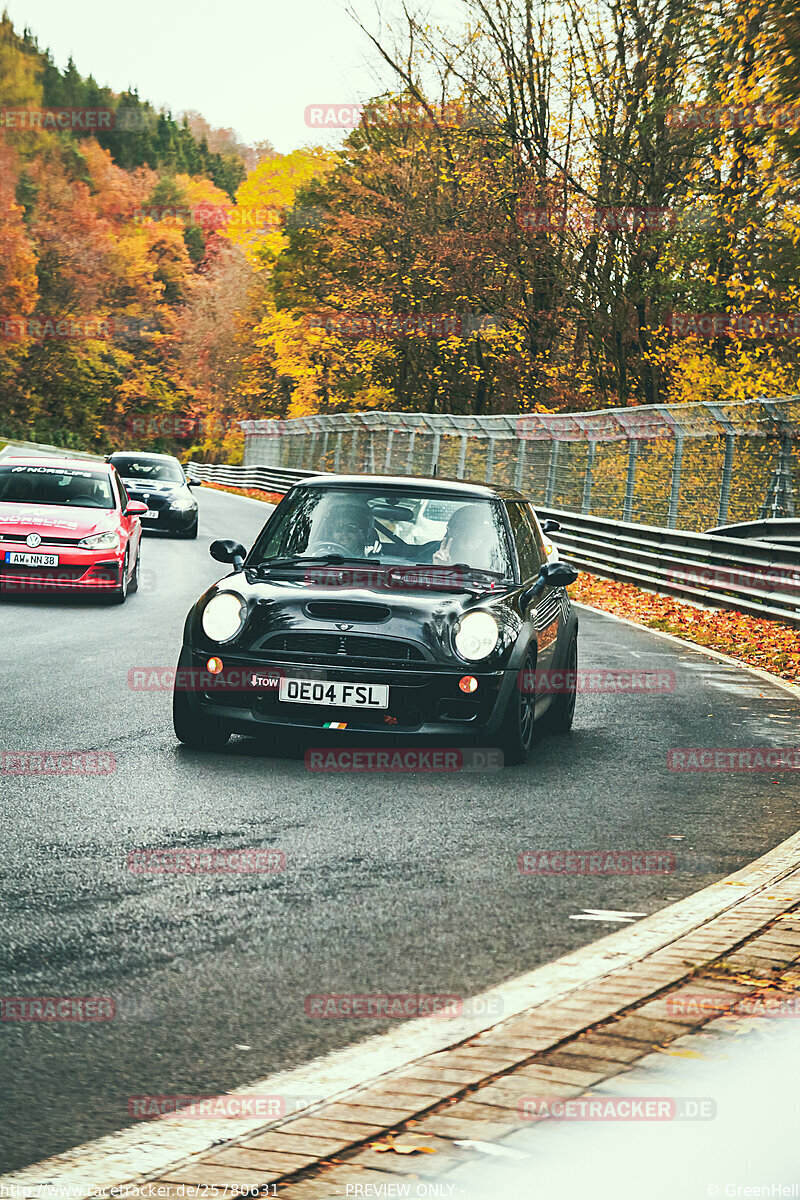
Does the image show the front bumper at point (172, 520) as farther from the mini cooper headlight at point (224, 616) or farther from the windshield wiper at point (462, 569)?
the mini cooper headlight at point (224, 616)

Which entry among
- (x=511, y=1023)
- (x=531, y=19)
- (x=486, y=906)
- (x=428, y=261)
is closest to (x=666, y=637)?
(x=486, y=906)

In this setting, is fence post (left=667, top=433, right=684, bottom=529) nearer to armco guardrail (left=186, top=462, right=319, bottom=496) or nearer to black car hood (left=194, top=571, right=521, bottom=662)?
black car hood (left=194, top=571, right=521, bottom=662)

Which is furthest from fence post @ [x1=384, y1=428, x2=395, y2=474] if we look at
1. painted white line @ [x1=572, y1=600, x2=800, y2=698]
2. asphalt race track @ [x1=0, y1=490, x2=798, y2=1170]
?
asphalt race track @ [x1=0, y1=490, x2=798, y2=1170]

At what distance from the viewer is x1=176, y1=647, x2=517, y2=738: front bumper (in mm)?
7582

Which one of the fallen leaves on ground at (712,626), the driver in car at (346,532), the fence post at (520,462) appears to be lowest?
the fallen leaves on ground at (712,626)

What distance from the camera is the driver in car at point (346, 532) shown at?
8.65 meters

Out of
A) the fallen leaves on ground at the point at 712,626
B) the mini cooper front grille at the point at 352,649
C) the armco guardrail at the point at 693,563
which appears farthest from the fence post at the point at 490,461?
the mini cooper front grille at the point at 352,649

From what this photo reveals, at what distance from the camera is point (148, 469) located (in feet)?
90.1

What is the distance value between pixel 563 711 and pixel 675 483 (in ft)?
46.0

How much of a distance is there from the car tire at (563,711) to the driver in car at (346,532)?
1.54m

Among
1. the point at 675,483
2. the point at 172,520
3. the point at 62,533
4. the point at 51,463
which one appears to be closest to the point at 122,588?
the point at 62,533

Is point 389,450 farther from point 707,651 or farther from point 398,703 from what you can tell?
point 398,703

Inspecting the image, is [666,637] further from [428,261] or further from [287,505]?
[428,261]

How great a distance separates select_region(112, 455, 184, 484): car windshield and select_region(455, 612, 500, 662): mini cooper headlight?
20042mm
